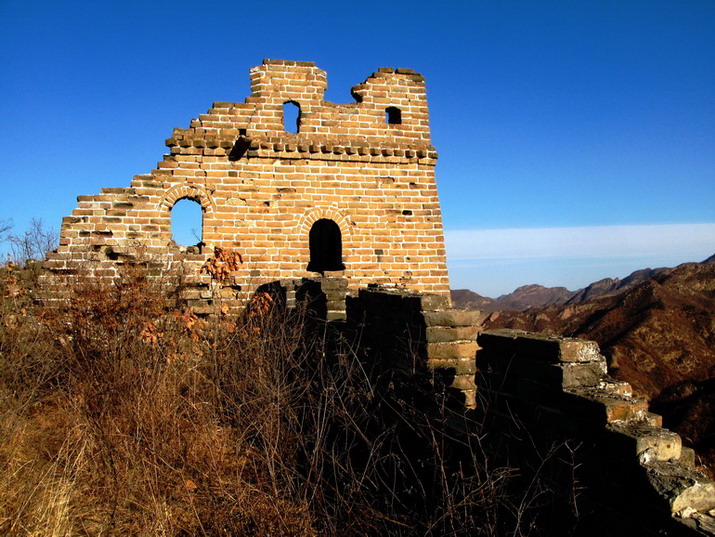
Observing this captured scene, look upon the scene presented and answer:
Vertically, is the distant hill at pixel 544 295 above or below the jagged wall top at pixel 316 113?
below

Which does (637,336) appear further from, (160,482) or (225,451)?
(160,482)

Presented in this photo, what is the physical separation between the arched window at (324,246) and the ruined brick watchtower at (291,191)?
7.15 ft

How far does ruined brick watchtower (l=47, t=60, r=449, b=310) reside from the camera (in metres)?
9.87

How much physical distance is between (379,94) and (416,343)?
898 cm

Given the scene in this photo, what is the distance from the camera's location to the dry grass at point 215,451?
2791mm

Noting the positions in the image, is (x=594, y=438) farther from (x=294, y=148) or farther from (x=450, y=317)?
(x=294, y=148)

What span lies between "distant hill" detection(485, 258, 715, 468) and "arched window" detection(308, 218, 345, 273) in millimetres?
4543

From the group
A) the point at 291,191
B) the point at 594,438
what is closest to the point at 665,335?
the point at 594,438

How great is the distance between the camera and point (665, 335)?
8.59 meters

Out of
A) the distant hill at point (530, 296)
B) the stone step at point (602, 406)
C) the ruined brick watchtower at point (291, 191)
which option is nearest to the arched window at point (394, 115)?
the ruined brick watchtower at point (291, 191)

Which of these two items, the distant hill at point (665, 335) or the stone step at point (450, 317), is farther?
the distant hill at point (665, 335)

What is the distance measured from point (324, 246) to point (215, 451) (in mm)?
10556

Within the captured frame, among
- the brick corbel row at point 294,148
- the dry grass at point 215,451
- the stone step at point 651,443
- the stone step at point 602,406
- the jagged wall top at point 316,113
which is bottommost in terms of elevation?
the dry grass at point 215,451

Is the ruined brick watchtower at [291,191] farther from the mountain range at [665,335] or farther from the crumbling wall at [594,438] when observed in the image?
the crumbling wall at [594,438]
